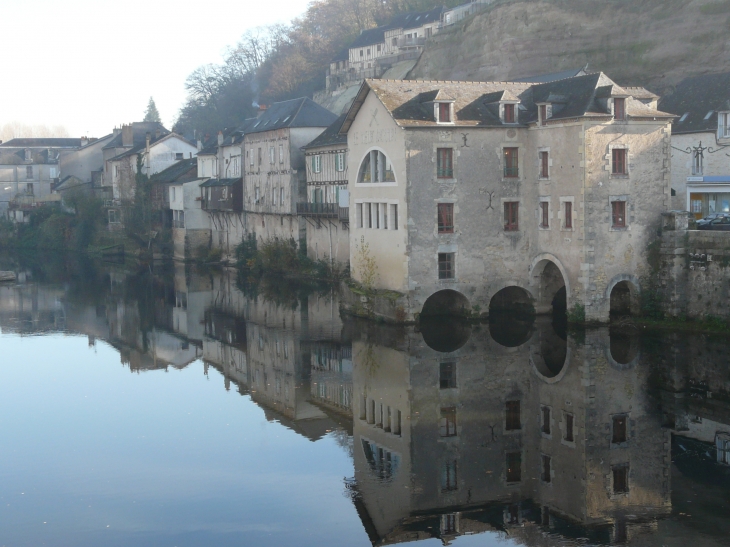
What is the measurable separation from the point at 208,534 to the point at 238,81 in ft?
256

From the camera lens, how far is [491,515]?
13.1 metres

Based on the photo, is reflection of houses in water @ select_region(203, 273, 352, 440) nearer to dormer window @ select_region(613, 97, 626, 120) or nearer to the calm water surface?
the calm water surface

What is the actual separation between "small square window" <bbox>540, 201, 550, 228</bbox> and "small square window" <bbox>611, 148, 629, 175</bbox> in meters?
2.31

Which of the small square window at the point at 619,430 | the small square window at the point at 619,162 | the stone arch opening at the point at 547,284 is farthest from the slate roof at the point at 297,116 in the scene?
the small square window at the point at 619,430

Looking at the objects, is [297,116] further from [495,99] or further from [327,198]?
[495,99]

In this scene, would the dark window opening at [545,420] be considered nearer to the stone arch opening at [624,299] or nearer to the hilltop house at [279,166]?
the stone arch opening at [624,299]

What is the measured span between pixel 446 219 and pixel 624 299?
5.71m

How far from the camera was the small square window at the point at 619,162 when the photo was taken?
991 inches

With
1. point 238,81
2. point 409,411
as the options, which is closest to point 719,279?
point 409,411

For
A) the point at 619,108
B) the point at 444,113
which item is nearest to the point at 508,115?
the point at 444,113

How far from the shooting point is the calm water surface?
12875 millimetres

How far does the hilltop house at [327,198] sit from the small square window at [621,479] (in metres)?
21.6

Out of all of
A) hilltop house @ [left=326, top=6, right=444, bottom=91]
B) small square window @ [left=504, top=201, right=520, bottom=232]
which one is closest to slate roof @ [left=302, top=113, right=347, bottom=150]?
small square window @ [left=504, top=201, right=520, bottom=232]

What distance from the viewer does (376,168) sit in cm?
2848
